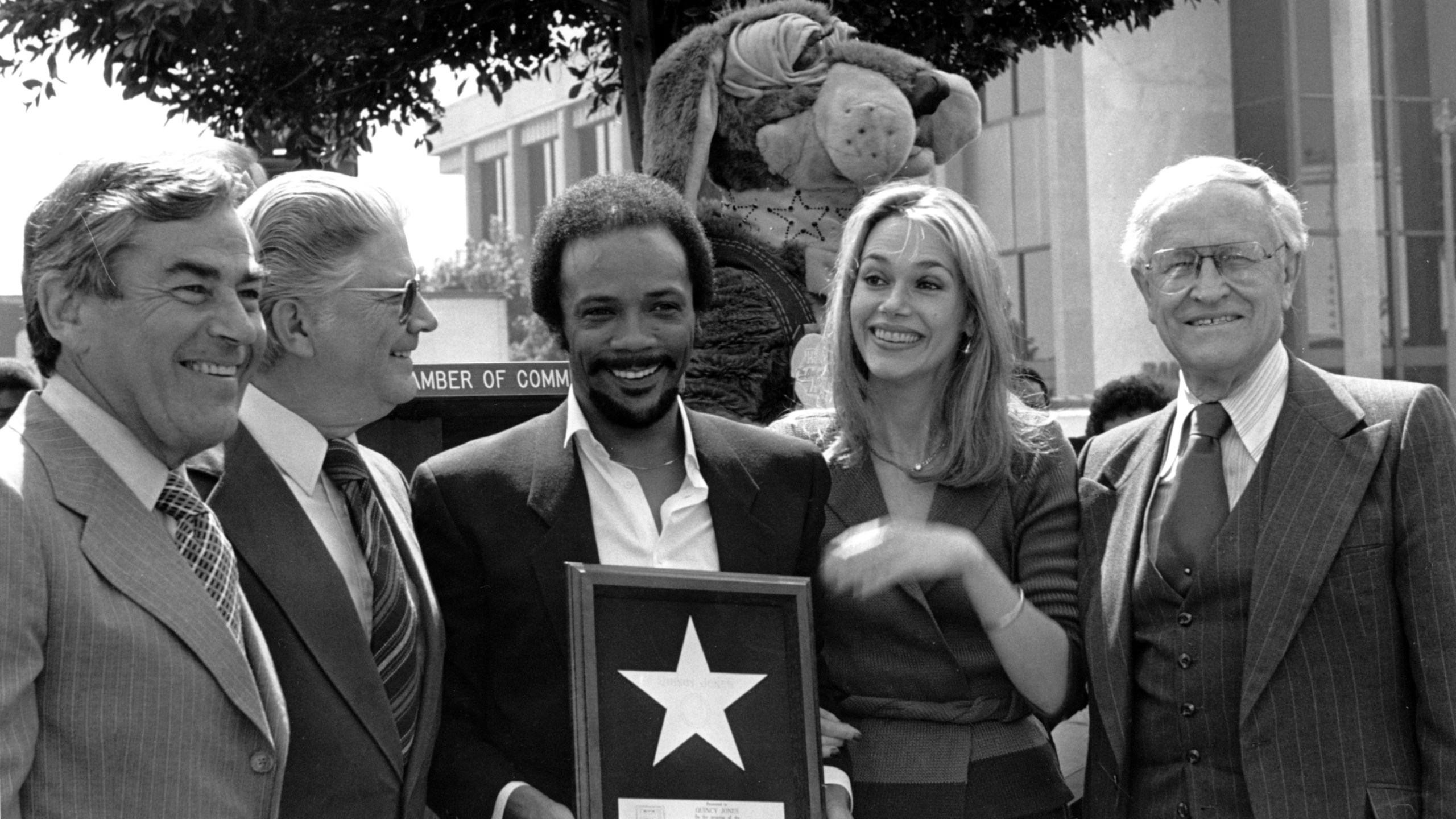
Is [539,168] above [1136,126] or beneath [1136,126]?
above

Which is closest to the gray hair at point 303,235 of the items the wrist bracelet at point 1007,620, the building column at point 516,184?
the wrist bracelet at point 1007,620

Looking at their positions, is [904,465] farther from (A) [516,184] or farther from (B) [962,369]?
(A) [516,184]

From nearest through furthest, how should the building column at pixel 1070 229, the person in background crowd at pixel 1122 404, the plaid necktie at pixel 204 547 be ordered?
the plaid necktie at pixel 204 547
the person in background crowd at pixel 1122 404
the building column at pixel 1070 229

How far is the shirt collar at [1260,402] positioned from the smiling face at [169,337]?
1869 mm

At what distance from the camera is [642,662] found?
2611 mm

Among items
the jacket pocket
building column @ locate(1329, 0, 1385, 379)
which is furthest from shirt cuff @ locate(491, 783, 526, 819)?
building column @ locate(1329, 0, 1385, 379)

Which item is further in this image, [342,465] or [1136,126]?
[1136,126]

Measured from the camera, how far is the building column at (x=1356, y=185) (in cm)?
2069

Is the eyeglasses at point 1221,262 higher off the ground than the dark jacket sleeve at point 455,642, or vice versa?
the eyeglasses at point 1221,262

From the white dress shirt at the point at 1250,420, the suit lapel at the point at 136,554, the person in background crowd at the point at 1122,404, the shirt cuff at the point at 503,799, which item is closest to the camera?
the suit lapel at the point at 136,554

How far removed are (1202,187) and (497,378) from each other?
427 cm

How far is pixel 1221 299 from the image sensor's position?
121 inches

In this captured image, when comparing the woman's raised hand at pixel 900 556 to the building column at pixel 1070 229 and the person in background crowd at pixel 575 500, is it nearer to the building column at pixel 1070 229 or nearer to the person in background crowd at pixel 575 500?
the person in background crowd at pixel 575 500

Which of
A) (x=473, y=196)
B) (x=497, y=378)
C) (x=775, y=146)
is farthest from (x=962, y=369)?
(x=473, y=196)
